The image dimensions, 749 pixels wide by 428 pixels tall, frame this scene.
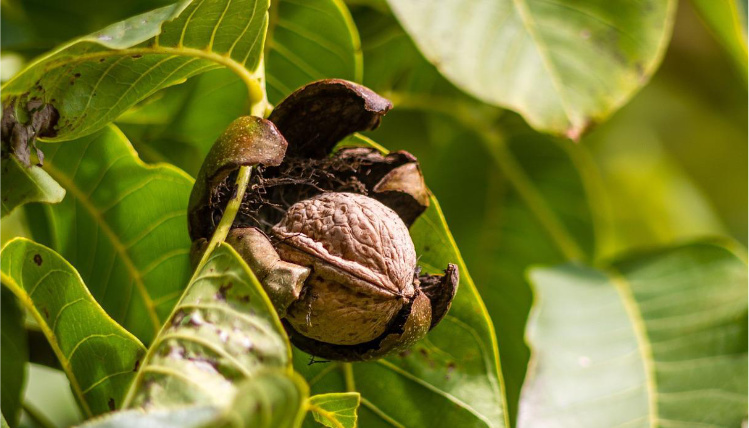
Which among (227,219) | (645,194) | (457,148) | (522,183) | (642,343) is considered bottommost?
(645,194)

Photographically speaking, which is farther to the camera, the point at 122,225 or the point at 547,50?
the point at 547,50

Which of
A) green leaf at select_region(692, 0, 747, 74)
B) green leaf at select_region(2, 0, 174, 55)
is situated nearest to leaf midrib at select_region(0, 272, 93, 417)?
green leaf at select_region(2, 0, 174, 55)

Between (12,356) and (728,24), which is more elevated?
(728,24)

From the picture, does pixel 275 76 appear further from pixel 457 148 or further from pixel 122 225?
pixel 457 148

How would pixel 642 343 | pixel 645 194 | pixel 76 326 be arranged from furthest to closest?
pixel 645 194 < pixel 642 343 < pixel 76 326

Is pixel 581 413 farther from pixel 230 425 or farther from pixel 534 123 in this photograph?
pixel 230 425

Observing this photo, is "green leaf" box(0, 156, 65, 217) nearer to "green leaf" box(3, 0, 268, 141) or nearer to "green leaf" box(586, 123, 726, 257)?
"green leaf" box(3, 0, 268, 141)

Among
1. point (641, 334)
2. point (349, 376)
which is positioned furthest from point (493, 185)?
point (349, 376)
